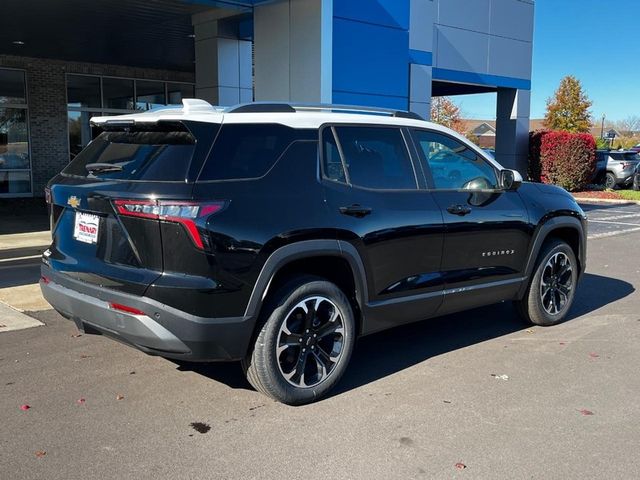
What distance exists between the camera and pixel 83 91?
19.8m

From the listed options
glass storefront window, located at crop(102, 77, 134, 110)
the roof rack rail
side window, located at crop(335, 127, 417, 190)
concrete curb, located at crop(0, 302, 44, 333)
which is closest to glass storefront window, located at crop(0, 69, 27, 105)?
glass storefront window, located at crop(102, 77, 134, 110)

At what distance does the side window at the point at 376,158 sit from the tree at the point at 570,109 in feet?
162

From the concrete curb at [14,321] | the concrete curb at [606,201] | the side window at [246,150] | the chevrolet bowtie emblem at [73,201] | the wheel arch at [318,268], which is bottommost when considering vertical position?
the concrete curb at [14,321]

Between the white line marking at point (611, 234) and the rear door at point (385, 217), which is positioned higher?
the rear door at point (385, 217)

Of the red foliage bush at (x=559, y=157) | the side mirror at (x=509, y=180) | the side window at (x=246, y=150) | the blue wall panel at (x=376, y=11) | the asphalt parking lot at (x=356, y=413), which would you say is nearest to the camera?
the asphalt parking lot at (x=356, y=413)

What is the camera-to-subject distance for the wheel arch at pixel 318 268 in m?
3.90

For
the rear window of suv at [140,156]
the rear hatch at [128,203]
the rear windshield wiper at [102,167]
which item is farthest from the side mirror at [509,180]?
the rear windshield wiper at [102,167]

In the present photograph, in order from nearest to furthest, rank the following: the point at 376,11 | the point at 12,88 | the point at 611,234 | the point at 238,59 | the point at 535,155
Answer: the point at 376,11, the point at 238,59, the point at 611,234, the point at 12,88, the point at 535,155

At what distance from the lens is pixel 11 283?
7.67 meters

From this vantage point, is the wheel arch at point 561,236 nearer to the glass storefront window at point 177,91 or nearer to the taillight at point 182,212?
the taillight at point 182,212

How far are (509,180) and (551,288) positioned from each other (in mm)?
1326

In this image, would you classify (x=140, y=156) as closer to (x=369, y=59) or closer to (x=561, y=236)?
(x=561, y=236)

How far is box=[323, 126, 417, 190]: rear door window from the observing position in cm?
452

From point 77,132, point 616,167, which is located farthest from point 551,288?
point 616,167
